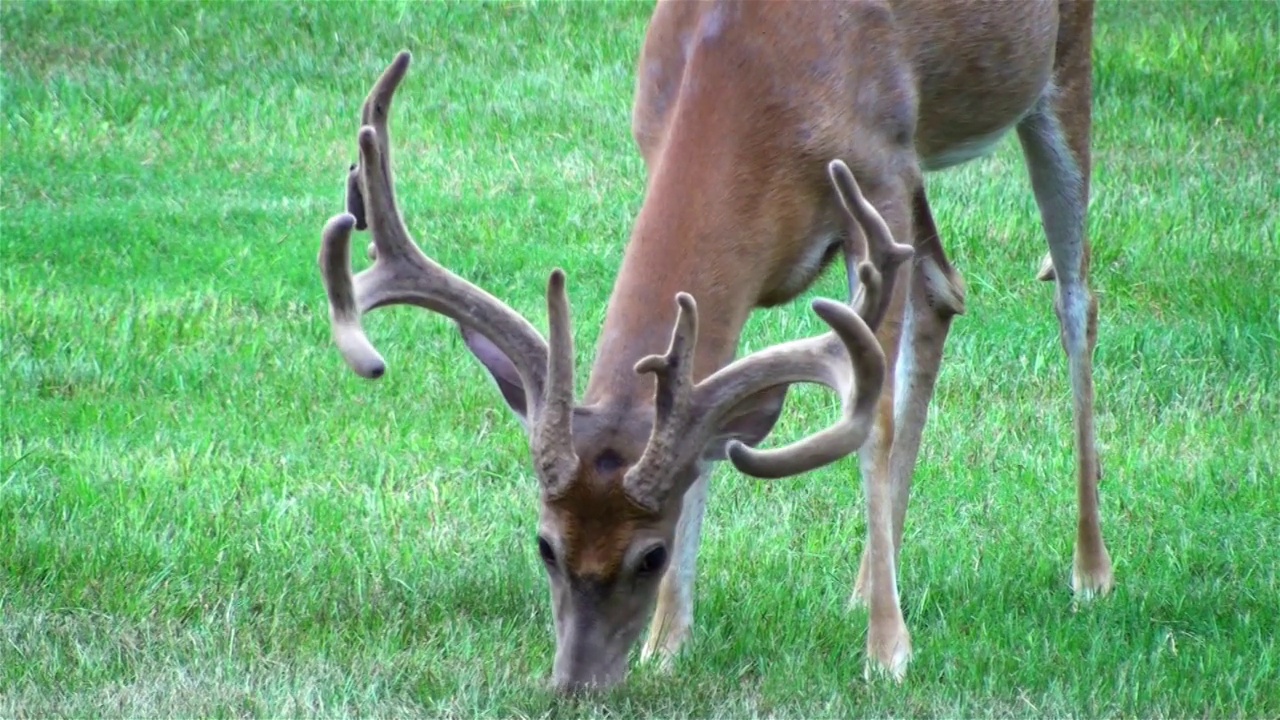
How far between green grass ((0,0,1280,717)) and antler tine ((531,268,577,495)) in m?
0.59

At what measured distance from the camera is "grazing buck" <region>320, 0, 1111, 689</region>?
4270 millimetres

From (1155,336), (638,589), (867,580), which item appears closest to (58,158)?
(1155,336)

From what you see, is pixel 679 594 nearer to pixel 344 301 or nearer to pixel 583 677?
pixel 583 677

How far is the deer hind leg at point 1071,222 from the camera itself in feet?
21.0

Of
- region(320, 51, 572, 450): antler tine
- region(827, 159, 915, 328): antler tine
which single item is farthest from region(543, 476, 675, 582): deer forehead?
region(827, 159, 915, 328): antler tine

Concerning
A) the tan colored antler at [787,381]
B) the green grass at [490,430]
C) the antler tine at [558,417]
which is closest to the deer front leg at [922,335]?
the green grass at [490,430]

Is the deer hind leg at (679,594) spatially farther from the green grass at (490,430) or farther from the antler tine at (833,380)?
the antler tine at (833,380)

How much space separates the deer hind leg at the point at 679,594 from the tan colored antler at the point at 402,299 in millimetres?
999

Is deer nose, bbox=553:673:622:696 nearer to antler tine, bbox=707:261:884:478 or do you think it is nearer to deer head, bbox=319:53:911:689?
deer head, bbox=319:53:911:689

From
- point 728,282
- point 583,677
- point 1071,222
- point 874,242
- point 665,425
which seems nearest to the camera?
point 665,425

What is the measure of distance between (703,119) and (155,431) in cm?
307

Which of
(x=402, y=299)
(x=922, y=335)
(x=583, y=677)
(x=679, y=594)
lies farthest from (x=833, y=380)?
(x=922, y=335)

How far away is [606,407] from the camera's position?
4.40 meters

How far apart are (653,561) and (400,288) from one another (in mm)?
865
